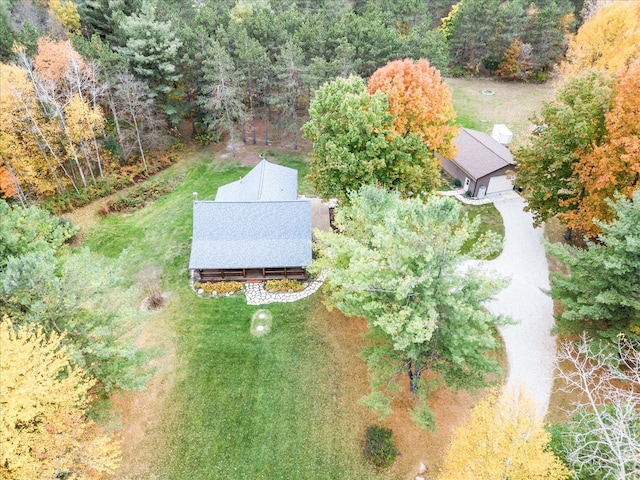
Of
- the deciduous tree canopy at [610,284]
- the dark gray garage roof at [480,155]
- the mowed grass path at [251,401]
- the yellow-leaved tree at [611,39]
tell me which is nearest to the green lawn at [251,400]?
the mowed grass path at [251,401]

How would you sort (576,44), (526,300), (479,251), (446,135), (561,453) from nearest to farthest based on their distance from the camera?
1. (561,453)
2. (479,251)
3. (526,300)
4. (446,135)
5. (576,44)

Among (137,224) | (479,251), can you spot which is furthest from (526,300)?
(137,224)

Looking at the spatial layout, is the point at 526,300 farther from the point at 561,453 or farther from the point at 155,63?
the point at 155,63

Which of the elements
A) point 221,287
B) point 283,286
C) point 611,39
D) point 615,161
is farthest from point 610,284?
point 611,39

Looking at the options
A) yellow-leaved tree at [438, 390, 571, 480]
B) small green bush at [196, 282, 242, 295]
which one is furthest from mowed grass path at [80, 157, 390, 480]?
yellow-leaved tree at [438, 390, 571, 480]

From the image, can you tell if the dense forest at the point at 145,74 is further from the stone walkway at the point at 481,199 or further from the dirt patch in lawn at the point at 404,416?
the dirt patch in lawn at the point at 404,416

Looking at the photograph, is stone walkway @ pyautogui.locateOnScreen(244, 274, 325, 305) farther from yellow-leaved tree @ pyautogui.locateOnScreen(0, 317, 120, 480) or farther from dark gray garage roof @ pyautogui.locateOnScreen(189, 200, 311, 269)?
yellow-leaved tree @ pyautogui.locateOnScreen(0, 317, 120, 480)
